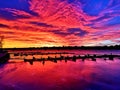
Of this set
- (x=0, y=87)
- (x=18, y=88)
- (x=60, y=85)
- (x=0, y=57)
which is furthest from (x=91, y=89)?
(x=0, y=57)

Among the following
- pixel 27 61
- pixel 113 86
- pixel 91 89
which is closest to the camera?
pixel 91 89

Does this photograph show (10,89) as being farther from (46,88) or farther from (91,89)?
(91,89)

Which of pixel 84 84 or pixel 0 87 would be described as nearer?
pixel 0 87

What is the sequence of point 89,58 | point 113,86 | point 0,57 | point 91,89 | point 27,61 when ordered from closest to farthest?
point 91,89, point 113,86, point 0,57, point 27,61, point 89,58

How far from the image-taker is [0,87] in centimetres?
2773

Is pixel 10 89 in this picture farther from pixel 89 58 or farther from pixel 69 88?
pixel 89 58

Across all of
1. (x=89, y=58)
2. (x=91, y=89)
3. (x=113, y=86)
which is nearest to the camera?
(x=91, y=89)

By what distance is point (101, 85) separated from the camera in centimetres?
2916

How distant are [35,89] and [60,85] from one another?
405cm

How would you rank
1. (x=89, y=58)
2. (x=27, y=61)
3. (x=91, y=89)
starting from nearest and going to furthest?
(x=91, y=89)
(x=27, y=61)
(x=89, y=58)

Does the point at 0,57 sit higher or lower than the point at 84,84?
higher

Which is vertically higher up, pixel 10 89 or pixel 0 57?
pixel 0 57

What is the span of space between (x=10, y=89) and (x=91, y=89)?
420 inches

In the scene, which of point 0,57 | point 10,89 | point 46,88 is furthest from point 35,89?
point 0,57
